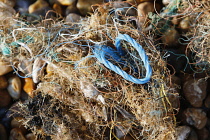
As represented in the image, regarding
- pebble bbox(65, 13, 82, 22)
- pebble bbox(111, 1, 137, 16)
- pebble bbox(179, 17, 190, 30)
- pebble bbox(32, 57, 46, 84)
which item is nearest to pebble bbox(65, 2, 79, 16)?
pebble bbox(65, 13, 82, 22)

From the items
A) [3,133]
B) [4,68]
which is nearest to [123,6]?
[4,68]

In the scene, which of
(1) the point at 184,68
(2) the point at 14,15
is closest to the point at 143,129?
(1) the point at 184,68

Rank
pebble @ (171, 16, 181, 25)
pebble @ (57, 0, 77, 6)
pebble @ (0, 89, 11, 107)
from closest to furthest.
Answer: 1. pebble @ (0, 89, 11, 107)
2. pebble @ (171, 16, 181, 25)
3. pebble @ (57, 0, 77, 6)

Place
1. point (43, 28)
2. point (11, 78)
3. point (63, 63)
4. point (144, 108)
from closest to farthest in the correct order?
point (144, 108) < point (63, 63) < point (43, 28) < point (11, 78)

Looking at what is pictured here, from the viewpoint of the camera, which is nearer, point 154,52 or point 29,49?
point 154,52

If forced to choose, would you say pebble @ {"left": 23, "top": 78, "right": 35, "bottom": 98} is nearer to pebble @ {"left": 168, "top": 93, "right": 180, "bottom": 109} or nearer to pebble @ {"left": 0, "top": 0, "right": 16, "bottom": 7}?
pebble @ {"left": 0, "top": 0, "right": 16, "bottom": 7}

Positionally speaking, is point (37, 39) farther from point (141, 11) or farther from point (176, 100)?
point (176, 100)
